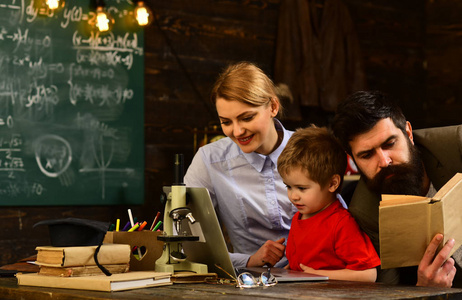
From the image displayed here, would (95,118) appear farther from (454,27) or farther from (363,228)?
(454,27)

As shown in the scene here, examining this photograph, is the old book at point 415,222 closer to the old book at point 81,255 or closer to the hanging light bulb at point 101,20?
the old book at point 81,255

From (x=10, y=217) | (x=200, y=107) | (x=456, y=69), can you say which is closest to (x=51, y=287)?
(x=10, y=217)

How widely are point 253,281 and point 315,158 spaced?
64 centimetres

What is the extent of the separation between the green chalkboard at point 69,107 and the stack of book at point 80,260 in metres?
2.31

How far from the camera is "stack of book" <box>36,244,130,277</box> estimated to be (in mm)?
1801

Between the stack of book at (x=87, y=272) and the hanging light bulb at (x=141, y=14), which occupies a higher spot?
the hanging light bulb at (x=141, y=14)

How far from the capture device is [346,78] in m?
5.32

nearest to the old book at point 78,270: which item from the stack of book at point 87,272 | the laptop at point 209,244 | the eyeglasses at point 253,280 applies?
the stack of book at point 87,272

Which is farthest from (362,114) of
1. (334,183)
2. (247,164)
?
(247,164)

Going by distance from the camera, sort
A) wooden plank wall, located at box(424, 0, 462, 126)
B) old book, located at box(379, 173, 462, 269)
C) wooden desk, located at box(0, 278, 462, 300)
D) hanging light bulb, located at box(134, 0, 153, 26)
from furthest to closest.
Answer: wooden plank wall, located at box(424, 0, 462, 126), hanging light bulb, located at box(134, 0, 153, 26), old book, located at box(379, 173, 462, 269), wooden desk, located at box(0, 278, 462, 300)

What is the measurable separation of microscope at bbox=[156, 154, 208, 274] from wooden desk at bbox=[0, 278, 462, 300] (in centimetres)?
12

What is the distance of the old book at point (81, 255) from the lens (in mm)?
1797

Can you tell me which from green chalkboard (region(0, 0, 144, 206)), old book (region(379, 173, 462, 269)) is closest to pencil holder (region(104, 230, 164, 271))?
old book (region(379, 173, 462, 269))

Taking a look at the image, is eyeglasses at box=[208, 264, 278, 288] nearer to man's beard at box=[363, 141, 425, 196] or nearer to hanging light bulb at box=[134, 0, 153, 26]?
man's beard at box=[363, 141, 425, 196]
